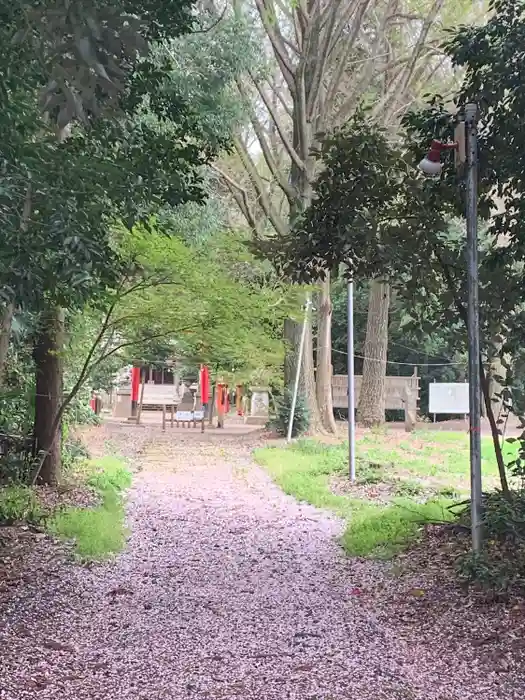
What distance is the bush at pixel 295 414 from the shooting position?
16.0 m

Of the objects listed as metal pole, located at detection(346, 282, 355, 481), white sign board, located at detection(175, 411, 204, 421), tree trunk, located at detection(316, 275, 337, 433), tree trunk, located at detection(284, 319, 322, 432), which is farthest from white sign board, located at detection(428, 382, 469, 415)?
metal pole, located at detection(346, 282, 355, 481)

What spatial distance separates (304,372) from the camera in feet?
53.6

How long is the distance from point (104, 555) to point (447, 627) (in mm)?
2903

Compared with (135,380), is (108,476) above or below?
below

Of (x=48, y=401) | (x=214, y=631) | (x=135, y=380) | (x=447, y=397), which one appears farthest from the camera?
(x=447, y=397)

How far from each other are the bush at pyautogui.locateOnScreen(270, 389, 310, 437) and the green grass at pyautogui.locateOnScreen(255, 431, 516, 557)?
1358 millimetres

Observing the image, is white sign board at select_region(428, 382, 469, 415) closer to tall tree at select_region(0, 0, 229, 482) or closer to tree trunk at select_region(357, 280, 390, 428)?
tree trunk at select_region(357, 280, 390, 428)

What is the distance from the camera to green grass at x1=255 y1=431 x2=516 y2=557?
238 inches

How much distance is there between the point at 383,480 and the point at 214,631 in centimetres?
602

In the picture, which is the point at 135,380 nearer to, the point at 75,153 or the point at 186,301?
the point at 186,301

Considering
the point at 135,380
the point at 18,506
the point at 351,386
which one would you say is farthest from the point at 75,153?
the point at 135,380

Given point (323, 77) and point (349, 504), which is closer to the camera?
point (349, 504)

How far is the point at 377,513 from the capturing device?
23.6 ft

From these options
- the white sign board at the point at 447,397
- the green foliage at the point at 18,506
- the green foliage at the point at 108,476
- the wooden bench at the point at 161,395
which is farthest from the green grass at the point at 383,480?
the wooden bench at the point at 161,395
